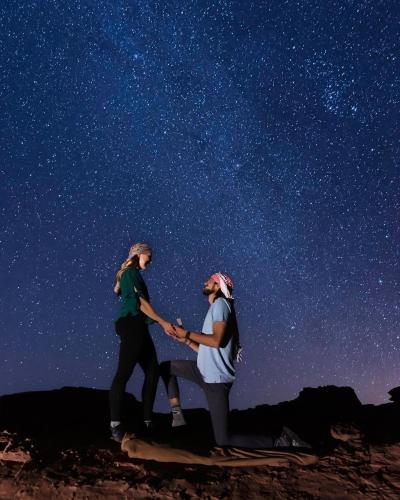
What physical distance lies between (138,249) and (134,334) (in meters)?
0.97

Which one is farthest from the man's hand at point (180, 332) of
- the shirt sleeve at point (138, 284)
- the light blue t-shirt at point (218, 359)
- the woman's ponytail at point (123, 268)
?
the woman's ponytail at point (123, 268)

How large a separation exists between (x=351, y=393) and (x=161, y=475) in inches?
276

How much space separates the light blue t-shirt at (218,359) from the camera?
438 centimetres

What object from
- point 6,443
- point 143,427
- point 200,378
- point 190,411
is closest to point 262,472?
point 200,378

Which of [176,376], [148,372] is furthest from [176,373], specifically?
[148,372]

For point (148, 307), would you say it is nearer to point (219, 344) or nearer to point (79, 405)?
point (219, 344)

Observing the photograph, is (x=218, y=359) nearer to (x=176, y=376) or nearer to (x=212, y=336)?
(x=212, y=336)

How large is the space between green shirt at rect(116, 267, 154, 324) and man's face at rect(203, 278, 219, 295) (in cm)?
67

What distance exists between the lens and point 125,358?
15.1 feet

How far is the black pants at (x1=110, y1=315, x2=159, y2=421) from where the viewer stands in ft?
15.0

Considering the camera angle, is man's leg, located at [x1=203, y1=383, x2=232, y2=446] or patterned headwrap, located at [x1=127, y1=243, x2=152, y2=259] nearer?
man's leg, located at [x1=203, y1=383, x2=232, y2=446]

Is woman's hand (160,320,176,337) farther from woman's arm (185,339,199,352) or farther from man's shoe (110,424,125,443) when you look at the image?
man's shoe (110,424,125,443)

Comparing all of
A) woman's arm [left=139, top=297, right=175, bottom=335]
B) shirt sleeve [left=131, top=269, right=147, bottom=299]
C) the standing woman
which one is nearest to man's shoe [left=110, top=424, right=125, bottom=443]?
the standing woman

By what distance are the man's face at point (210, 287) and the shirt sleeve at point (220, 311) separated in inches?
9.6
